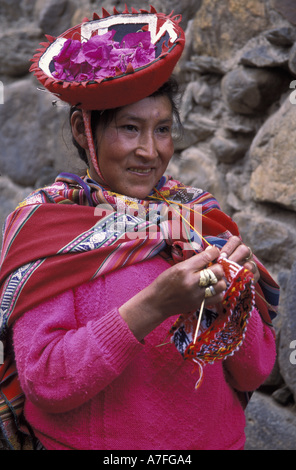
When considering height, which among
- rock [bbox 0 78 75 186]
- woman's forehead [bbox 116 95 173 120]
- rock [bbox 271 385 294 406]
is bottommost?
rock [bbox 271 385 294 406]

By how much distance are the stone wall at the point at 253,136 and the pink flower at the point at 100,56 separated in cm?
34

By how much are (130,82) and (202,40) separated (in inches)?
36.0

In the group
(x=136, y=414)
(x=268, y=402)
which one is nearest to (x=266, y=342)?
(x=136, y=414)

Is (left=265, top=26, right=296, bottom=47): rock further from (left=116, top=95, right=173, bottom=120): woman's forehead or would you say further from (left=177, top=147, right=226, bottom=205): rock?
(left=116, top=95, right=173, bottom=120): woman's forehead

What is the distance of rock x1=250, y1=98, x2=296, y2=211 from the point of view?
1.76m

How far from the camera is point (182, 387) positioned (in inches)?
49.8

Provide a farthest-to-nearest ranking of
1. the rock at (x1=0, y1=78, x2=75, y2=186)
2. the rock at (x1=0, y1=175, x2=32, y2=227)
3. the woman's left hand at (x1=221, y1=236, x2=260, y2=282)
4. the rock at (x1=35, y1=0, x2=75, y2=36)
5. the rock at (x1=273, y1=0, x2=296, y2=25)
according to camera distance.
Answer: the rock at (x1=0, y1=175, x2=32, y2=227)
the rock at (x1=0, y1=78, x2=75, y2=186)
the rock at (x1=35, y1=0, x2=75, y2=36)
the rock at (x1=273, y1=0, x2=296, y2=25)
the woman's left hand at (x1=221, y1=236, x2=260, y2=282)

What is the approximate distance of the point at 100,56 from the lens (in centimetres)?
130

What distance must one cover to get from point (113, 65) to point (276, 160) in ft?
2.40

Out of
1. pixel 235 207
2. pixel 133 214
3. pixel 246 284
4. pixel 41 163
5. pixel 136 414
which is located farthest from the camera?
pixel 41 163

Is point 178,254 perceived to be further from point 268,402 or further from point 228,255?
point 268,402

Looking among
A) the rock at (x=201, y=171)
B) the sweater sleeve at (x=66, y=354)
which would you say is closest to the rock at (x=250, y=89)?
the rock at (x=201, y=171)

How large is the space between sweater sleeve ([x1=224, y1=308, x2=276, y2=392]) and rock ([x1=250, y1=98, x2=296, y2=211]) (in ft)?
1.81

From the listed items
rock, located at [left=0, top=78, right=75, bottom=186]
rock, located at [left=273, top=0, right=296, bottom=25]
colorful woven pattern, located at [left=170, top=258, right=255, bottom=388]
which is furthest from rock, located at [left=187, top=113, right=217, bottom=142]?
colorful woven pattern, located at [left=170, top=258, right=255, bottom=388]
